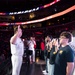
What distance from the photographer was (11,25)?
26031 mm

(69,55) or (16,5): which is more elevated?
(16,5)

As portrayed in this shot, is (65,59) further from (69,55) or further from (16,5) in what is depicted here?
(16,5)

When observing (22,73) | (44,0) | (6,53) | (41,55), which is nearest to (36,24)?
(44,0)

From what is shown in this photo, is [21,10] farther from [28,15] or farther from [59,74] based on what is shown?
[59,74]

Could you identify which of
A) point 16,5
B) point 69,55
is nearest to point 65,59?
point 69,55

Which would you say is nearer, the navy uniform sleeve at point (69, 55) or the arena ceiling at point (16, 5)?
the navy uniform sleeve at point (69, 55)

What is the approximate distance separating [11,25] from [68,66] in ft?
74.9

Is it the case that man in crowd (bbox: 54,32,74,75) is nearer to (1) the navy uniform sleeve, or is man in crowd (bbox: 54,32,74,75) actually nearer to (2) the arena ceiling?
(1) the navy uniform sleeve

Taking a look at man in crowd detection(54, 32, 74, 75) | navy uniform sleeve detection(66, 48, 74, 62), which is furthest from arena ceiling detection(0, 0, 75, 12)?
navy uniform sleeve detection(66, 48, 74, 62)

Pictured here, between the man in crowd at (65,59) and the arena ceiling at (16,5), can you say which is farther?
the arena ceiling at (16,5)

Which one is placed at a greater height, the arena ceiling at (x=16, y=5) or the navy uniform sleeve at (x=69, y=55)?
the arena ceiling at (x=16, y=5)

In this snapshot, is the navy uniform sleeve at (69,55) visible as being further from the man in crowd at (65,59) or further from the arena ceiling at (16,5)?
the arena ceiling at (16,5)

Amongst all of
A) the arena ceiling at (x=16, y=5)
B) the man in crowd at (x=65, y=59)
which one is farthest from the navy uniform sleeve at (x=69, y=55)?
the arena ceiling at (x=16, y=5)

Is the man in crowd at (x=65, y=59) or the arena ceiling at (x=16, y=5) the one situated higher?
the arena ceiling at (x=16, y=5)
